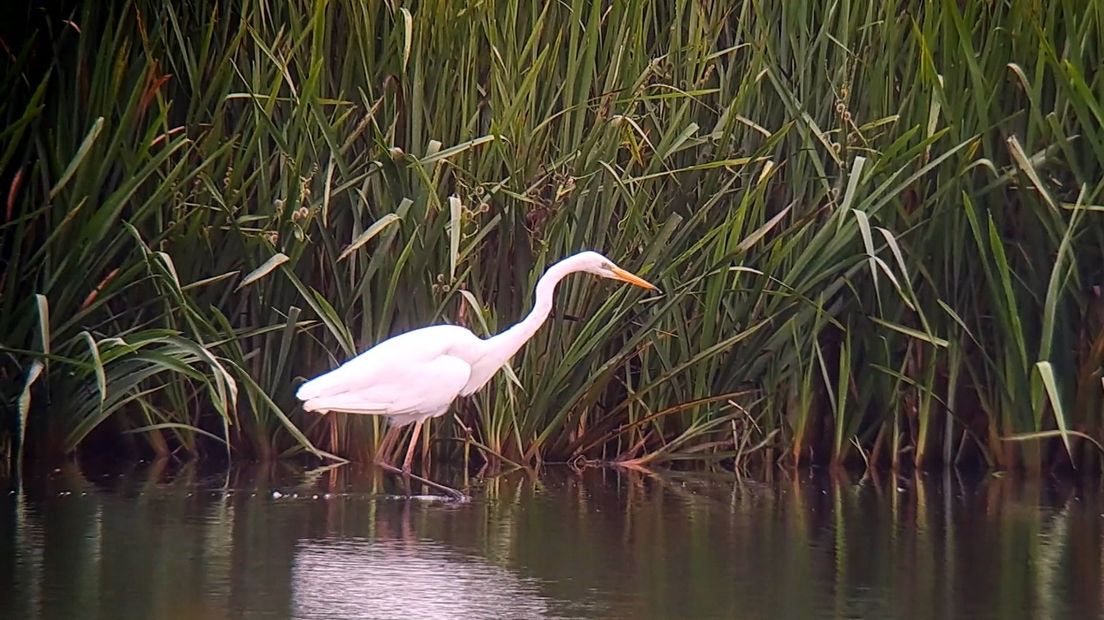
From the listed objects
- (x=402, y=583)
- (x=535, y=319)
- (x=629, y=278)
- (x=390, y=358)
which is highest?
(x=629, y=278)

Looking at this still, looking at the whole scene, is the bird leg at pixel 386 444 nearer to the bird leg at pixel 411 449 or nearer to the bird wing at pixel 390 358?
the bird leg at pixel 411 449

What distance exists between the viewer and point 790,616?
5.21m

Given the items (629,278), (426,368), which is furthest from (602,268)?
(426,368)

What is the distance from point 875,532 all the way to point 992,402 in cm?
161

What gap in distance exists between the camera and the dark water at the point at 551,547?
5312 millimetres

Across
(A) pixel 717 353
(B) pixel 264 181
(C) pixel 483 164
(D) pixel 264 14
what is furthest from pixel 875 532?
(D) pixel 264 14

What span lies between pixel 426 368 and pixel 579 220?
1.10 metres

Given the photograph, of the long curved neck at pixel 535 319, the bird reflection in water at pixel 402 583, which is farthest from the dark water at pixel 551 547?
the long curved neck at pixel 535 319

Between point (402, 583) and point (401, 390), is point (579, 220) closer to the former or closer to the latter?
point (401, 390)

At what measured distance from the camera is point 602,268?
7.70 metres

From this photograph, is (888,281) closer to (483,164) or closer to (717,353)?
(717,353)

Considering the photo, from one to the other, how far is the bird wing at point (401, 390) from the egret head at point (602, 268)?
24.2 inches

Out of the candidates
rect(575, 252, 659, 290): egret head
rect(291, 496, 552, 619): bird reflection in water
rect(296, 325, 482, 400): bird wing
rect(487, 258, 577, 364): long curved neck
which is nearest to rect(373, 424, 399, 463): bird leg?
rect(296, 325, 482, 400): bird wing

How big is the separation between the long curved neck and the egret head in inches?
2.0
